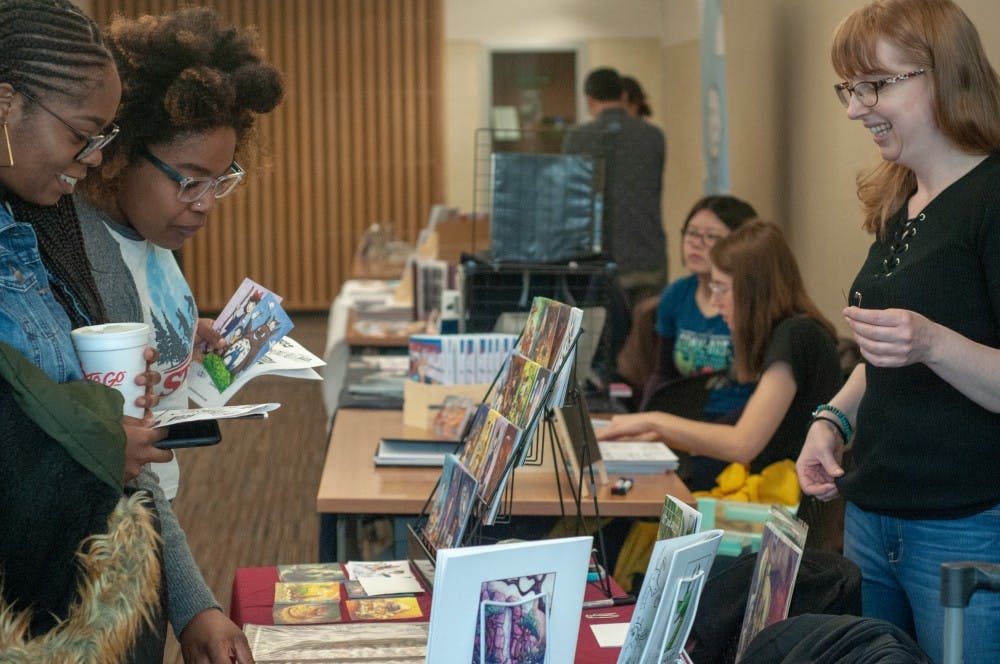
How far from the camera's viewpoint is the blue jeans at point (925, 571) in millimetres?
1626

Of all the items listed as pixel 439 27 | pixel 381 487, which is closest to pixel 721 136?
pixel 381 487

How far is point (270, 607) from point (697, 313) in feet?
6.89

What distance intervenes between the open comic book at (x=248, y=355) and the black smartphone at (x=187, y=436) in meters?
0.34

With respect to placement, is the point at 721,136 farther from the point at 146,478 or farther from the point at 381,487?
the point at 146,478

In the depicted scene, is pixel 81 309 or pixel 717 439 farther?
pixel 717 439

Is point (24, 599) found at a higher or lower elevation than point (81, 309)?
lower

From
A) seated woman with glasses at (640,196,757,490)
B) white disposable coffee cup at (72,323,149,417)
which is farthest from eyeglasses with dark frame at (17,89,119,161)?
seated woman with glasses at (640,196,757,490)

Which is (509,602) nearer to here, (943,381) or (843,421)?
(943,381)

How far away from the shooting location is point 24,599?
1110mm

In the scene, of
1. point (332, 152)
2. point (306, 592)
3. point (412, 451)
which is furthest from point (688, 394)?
point (332, 152)

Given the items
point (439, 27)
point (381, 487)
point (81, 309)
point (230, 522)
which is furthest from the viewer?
point (439, 27)

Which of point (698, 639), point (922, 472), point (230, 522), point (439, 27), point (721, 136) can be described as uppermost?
point (439, 27)

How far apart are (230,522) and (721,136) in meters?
2.81

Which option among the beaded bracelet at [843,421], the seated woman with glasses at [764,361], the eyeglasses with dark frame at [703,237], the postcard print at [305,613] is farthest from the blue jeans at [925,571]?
the eyeglasses with dark frame at [703,237]
